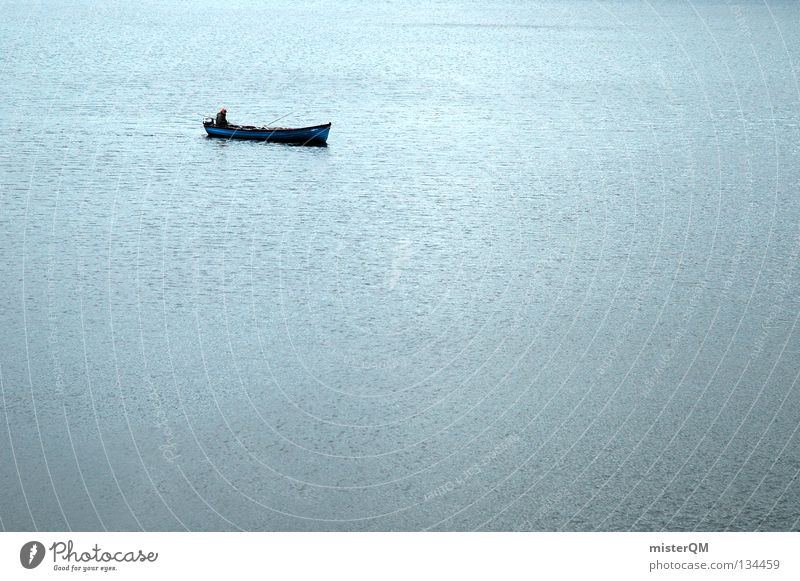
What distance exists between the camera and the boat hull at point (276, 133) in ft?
310

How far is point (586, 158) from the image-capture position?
90375mm

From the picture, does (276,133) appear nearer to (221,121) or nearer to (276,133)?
(276,133)

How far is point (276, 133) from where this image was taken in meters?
96.1

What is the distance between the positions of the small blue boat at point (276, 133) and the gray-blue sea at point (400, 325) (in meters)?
1.28

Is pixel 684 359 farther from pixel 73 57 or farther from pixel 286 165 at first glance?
pixel 73 57

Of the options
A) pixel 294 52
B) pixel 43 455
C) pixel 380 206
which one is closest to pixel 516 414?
pixel 43 455

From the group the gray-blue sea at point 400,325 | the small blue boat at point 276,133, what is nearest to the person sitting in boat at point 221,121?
the small blue boat at point 276,133

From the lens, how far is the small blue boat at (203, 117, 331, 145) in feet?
310

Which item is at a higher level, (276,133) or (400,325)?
(276,133)

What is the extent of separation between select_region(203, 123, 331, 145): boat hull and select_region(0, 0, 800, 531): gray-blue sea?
127cm

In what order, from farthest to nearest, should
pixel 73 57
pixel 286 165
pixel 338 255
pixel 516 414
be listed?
pixel 73 57 < pixel 286 165 < pixel 338 255 < pixel 516 414

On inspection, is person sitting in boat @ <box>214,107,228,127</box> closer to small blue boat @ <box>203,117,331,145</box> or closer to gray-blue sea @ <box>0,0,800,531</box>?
small blue boat @ <box>203,117,331,145</box>

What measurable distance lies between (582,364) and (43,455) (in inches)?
906

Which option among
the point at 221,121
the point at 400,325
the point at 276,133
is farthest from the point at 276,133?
the point at 400,325
